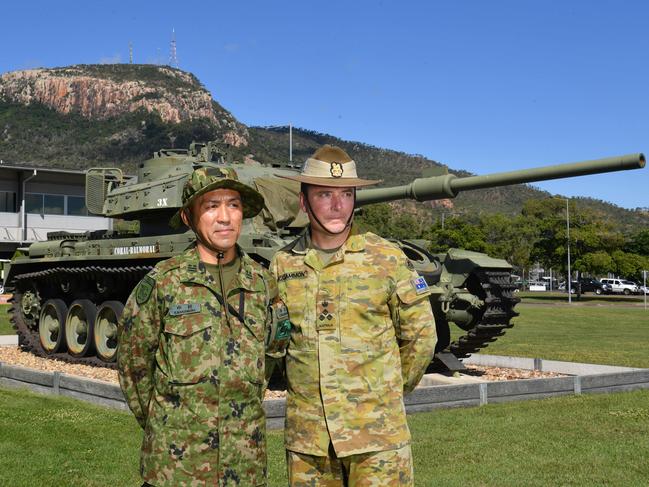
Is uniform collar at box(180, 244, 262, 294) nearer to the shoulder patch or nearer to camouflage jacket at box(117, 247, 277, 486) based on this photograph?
camouflage jacket at box(117, 247, 277, 486)

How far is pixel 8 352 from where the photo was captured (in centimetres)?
1653

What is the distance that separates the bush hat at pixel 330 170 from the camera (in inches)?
148

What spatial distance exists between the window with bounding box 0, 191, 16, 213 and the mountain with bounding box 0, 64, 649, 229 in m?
45.8

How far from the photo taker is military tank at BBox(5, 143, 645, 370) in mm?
11034

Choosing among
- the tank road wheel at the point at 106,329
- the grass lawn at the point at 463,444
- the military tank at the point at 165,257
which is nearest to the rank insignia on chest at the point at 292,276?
the grass lawn at the point at 463,444

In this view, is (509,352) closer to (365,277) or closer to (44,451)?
(44,451)

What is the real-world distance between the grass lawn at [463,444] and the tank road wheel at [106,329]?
3863 mm

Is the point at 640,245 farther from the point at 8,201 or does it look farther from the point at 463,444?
the point at 463,444

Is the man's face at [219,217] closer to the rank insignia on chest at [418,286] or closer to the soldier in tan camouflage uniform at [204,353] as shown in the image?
the soldier in tan camouflage uniform at [204,353]

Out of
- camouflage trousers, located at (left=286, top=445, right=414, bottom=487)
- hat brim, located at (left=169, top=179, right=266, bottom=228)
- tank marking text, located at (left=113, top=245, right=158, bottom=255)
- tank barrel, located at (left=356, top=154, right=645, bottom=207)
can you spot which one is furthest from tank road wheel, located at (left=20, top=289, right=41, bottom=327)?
camouflage trousers, located at (left=286, top=445, right=414, bottom=487)

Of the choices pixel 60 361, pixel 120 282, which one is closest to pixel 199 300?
pixel 120 282

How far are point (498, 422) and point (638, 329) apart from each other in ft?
56.6

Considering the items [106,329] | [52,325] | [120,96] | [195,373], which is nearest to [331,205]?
[195,373]

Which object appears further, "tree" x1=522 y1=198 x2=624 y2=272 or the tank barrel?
"tree" x1=522 y1=198 x2=624 y2=272
